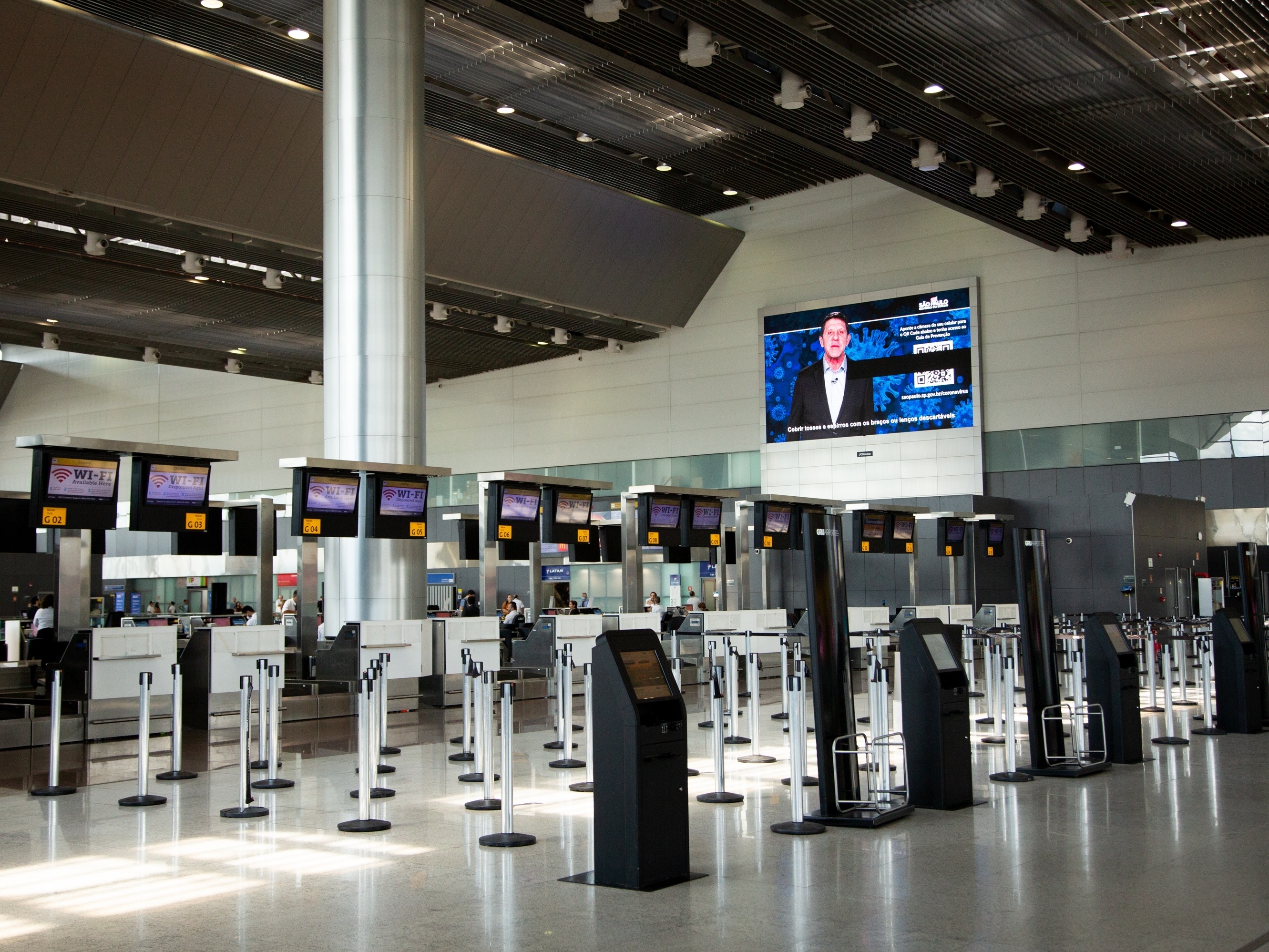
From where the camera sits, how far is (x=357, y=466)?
14195 mm

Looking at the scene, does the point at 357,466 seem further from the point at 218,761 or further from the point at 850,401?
the point at 850,401

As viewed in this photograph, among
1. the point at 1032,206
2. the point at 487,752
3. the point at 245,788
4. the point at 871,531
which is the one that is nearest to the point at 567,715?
the point at 487,752

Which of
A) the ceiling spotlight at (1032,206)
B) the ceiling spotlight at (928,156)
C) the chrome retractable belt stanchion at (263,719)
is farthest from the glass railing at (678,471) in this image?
the chrome retractable belt stanchion at (263,719)

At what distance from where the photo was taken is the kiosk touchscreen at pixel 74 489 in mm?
12195

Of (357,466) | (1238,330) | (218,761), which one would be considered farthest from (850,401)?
(218,761)

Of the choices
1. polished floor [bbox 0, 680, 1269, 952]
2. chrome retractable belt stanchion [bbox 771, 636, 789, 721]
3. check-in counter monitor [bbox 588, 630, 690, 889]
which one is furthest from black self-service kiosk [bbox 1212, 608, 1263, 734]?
check-in counter monitor [bbox 588, 630, 690, 889]

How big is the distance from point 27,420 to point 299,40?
1086 inches

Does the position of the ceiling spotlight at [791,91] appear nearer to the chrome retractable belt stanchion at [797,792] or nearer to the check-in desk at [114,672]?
the check-in desk at [114,672]

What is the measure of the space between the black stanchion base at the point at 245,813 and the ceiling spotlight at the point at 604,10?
995cm

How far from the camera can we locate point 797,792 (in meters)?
7.84

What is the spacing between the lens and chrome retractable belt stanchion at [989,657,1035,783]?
32.4ft

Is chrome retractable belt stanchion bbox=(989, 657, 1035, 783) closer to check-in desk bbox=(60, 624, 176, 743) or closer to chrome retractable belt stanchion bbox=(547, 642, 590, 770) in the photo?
chrome retractable belt stanchion bbox=(547, 642, 590, 770)

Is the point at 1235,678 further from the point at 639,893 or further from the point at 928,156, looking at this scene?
the point at 928,156

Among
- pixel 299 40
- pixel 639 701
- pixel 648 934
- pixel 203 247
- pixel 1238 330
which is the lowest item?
pixel 648 934
